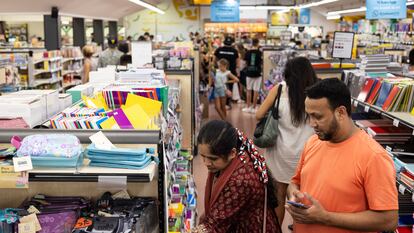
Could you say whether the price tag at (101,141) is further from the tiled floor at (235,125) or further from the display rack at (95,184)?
the tiled floor at (235,125)

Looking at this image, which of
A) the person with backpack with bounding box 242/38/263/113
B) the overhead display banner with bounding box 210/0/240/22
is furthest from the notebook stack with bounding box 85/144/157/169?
the overhead display banner with bounding box 210/0/240/22

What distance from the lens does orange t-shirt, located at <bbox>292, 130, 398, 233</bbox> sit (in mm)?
2268

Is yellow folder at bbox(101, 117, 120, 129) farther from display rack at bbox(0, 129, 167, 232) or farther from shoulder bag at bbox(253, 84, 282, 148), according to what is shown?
shoulder bag at bbox(253, 84, 282, 148)

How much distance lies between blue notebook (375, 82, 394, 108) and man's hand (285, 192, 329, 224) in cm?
311

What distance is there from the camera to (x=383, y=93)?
5242 mm

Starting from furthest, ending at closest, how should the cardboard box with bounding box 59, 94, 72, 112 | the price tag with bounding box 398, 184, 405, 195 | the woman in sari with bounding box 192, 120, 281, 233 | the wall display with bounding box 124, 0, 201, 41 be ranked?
the wall display with bounding box 124, 0, 201, 41 < the price tag with bounding box 398, 184, 405, 195 < the cardboard box with bounding box 59, 94, 72, 112 < the woman in sari with bounding box 192, 120, 281, 233

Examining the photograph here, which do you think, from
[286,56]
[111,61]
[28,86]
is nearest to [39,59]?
[28,86]

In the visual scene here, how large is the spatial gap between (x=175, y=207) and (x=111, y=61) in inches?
271

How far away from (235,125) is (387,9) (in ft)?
14.9

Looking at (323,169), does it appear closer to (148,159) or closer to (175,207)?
(148,159)

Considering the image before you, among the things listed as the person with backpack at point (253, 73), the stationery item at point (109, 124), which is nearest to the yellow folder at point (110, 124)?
the stationery item at point (109, 124)

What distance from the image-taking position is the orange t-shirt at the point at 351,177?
2.27m

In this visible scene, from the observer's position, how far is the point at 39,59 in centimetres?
1168

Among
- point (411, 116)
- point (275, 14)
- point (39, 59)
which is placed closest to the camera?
point (411, 116)
